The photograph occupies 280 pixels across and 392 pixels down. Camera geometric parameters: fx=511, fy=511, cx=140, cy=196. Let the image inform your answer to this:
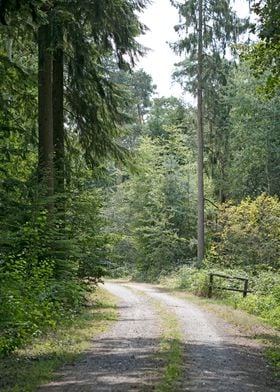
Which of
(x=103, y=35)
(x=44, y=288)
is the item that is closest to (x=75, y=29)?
(x=103, y=35)

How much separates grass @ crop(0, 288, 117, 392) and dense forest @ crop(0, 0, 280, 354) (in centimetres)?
35

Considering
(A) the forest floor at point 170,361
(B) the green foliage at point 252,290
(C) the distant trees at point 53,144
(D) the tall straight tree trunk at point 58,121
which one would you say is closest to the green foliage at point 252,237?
(B) the green foliage at point 252,290

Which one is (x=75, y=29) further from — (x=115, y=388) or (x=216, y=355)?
(x=115, y=388)

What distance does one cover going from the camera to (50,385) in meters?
6.51

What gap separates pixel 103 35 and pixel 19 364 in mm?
9523

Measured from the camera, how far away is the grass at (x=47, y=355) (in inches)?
261

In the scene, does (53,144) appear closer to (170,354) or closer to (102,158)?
(102,158)

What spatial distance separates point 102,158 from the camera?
1714 cm

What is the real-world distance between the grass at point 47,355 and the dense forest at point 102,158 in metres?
0.35

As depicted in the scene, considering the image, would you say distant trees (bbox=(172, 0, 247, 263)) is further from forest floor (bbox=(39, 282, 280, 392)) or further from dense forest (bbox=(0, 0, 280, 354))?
forest floor (bbox=(39, 282, 280, 392))

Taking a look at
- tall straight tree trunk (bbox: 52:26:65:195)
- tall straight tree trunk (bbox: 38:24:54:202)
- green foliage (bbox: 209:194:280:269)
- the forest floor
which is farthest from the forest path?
Result: green foliage (bbox: 209:194:280:269)

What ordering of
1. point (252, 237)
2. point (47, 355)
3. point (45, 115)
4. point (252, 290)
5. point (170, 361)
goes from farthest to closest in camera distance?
point (252, 237), point (252, 290), point (45, 115), point (47, 355), point (170, 361)

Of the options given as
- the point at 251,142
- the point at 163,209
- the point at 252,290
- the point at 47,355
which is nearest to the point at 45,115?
the point at 47,355

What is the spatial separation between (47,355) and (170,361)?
1.98m
